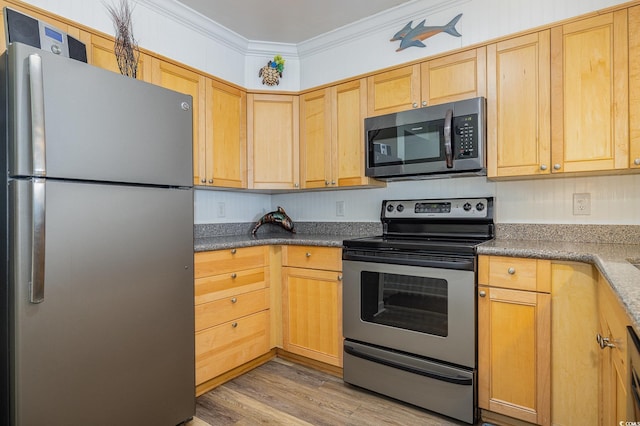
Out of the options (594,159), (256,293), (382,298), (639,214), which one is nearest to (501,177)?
(594,159)

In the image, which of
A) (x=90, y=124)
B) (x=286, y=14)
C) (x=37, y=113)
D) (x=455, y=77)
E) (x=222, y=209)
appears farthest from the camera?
(x=222, y=209)

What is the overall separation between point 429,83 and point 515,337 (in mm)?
1533

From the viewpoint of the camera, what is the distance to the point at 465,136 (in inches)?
80.0

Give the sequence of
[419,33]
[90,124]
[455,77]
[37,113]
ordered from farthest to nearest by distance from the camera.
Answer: [419,33] < [455,77] < [90,124] < [37,113]

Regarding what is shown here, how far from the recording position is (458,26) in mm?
2191

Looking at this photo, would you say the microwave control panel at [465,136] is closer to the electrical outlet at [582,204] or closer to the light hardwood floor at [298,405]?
the electrical outlet at [582,204]

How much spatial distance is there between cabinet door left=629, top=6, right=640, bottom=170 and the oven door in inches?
37.3

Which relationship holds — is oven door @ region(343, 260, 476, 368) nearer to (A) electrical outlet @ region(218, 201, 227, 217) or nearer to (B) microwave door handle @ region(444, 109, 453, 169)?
(B) microwave door handle @ region(444, 109, 453, 169)

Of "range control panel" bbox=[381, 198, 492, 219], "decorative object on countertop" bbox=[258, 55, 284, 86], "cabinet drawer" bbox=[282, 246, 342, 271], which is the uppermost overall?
"decorative object on countertop" bbox=[258, 55, 284, 86]

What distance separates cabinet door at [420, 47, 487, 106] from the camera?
206 centimetres

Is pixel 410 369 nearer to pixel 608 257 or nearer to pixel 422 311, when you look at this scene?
pixel 422 311

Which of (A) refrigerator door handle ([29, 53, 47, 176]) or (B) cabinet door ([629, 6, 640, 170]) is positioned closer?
(A) refrigerator door handle ([29, 53, 47, 176])

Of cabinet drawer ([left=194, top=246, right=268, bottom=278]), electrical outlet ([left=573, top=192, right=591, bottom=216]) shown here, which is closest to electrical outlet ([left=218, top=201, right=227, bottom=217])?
cabinet drawer ([left=194, top=246, right=268, bottom=278])

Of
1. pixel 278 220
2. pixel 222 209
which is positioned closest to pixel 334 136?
pixel 278 220
